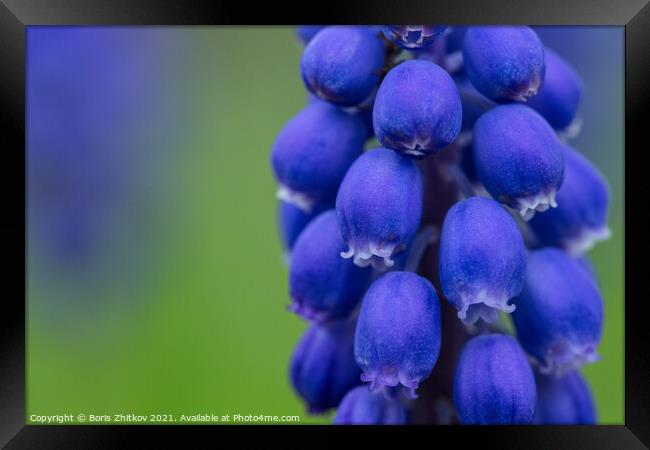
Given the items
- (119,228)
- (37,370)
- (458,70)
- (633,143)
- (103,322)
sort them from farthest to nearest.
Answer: (119,228), (103,322), (37,370), (633,143), (458,70)

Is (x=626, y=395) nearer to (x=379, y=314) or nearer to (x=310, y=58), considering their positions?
(x=379, y=314)

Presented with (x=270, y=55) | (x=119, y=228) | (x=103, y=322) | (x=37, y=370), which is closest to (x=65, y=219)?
(x=119, y=228)

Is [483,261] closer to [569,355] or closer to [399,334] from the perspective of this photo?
[399,334]

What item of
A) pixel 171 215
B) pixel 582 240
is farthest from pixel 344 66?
pixel 171 215

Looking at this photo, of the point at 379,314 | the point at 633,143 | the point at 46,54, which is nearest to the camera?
the point at 379,314

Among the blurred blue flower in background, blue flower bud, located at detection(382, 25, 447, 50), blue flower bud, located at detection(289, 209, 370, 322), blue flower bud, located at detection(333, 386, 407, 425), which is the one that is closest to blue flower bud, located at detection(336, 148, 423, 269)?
blue flower bud, located at detection(289, 209, 370, 322)

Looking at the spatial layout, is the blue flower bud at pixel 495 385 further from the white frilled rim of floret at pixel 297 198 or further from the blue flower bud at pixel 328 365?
the white frilled rim of floret at pixel 297 198
